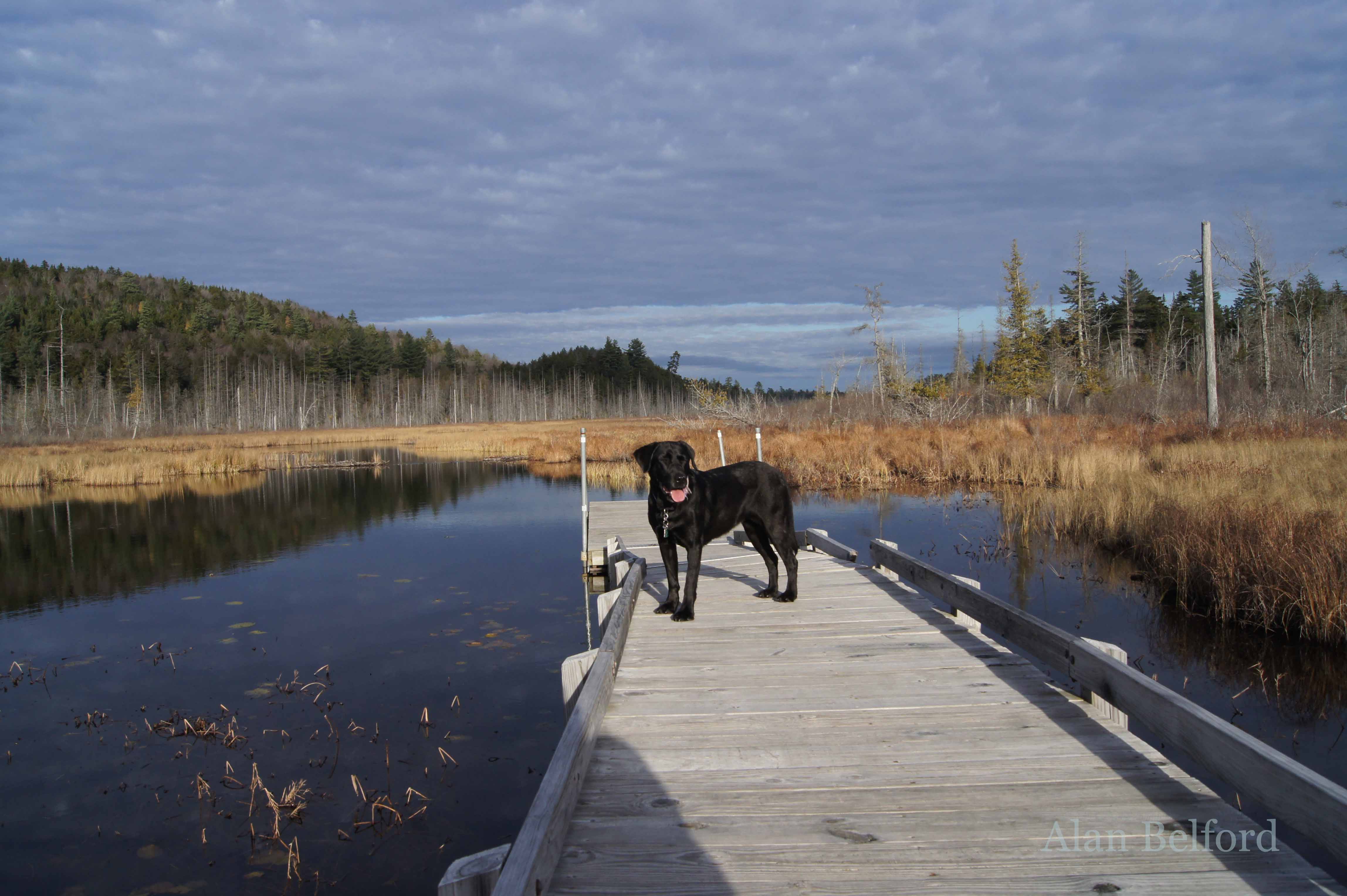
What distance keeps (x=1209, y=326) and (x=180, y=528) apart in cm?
2561

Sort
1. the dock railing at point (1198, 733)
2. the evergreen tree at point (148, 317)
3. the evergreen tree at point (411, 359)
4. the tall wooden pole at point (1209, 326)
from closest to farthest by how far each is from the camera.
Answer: the dock railing at point (1198, 733) → the tall wooden pole at point (1209, 326) → the evergreen tree at point (148, 317) → the evergreen tree at point (411, 359)

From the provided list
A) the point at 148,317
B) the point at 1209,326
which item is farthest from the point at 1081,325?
the point at 148,317

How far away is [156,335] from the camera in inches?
3654

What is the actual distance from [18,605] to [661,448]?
11177 mm

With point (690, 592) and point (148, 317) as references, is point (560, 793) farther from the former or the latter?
point (148, 317)

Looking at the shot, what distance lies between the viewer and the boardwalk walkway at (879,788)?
2.47 m

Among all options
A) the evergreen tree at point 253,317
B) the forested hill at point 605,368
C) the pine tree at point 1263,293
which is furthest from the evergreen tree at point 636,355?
the pine tree at point 1263,293

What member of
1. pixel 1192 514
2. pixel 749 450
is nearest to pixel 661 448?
pixel 1192 514

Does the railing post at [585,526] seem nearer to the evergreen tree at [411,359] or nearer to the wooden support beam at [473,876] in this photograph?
the wooden support beam at [473,876]

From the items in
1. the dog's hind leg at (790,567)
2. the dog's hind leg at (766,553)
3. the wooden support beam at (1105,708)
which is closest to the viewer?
the wooden support beam at (1105,708)

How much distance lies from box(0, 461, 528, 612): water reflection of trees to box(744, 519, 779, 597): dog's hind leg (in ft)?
34.3

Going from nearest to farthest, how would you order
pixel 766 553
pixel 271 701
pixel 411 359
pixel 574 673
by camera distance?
pixel 574 673, pixel 766 553, pixel 271 701, pixel 411 359

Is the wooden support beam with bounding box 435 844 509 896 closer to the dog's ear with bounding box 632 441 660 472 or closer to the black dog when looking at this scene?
the black dog

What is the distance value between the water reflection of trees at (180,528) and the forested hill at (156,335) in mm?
52665
